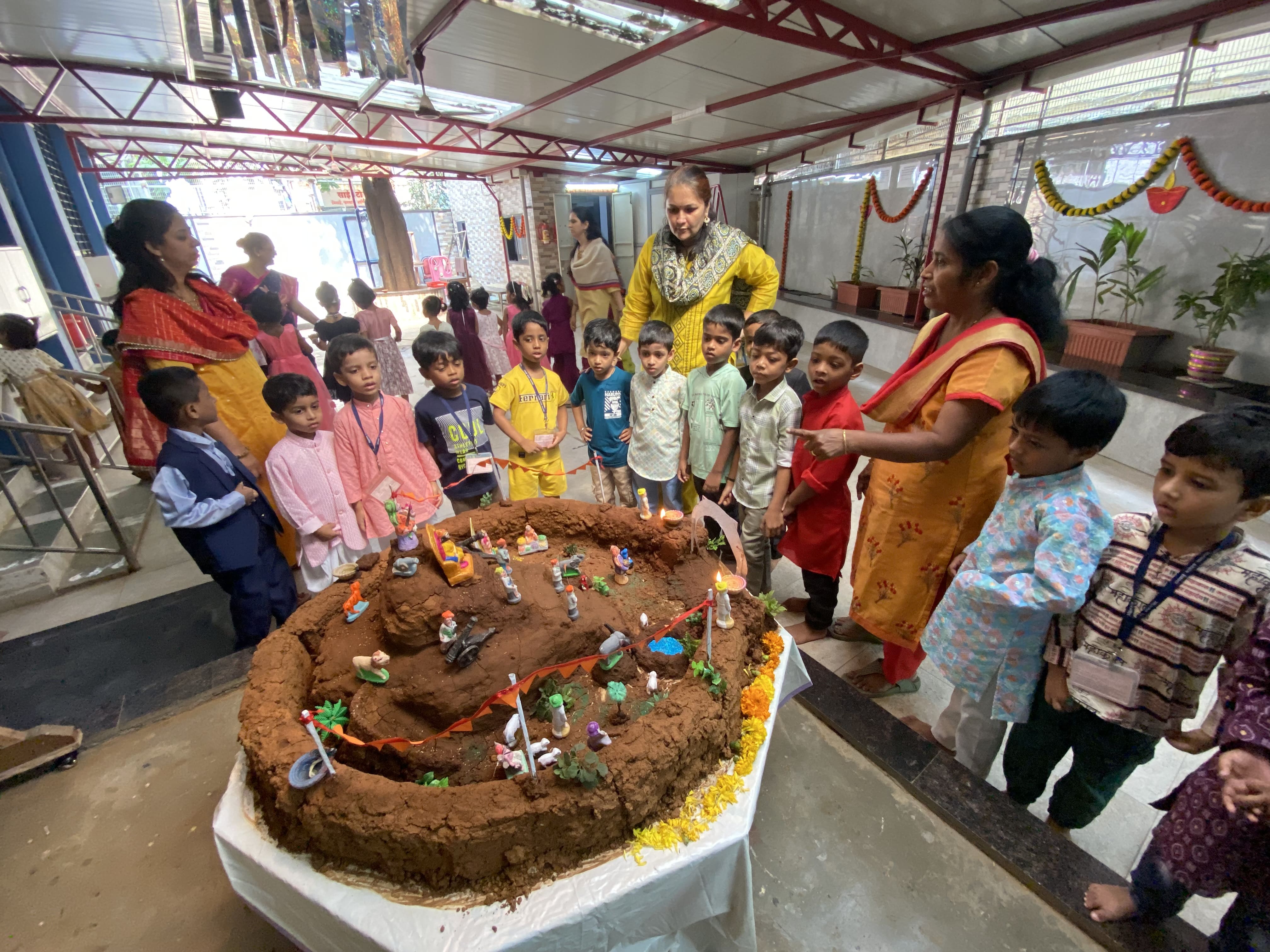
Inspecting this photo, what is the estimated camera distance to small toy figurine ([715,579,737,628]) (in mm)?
1835

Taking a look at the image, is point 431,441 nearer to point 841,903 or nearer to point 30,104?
point 841,903

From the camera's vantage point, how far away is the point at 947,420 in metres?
1.69

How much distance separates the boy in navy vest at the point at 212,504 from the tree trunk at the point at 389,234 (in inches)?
694

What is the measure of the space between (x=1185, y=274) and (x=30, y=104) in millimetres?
14754

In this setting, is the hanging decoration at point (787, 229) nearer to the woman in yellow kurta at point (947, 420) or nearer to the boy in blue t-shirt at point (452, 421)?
the boy in blue t-shirt at point (452, 421)

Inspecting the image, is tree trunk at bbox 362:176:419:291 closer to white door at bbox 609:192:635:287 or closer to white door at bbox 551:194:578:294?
white door at bbox 609:192:635:287

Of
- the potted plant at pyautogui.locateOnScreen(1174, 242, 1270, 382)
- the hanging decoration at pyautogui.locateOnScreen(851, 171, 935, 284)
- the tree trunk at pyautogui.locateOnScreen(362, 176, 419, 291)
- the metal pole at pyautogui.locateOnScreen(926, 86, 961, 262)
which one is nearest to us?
the potted plant at pyautogui.locateOnScreen(1174, 242, 1270, 382)

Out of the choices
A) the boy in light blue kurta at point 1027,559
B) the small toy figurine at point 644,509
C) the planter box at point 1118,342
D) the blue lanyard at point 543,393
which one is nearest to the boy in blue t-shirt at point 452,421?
the blue lanyard at point 543,393

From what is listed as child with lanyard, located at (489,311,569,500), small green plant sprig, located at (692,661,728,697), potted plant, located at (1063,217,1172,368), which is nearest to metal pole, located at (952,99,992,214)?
potted plant, located at (1063,217,1172,368)

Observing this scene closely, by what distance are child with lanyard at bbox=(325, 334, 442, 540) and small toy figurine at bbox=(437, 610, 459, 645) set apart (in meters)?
1.19

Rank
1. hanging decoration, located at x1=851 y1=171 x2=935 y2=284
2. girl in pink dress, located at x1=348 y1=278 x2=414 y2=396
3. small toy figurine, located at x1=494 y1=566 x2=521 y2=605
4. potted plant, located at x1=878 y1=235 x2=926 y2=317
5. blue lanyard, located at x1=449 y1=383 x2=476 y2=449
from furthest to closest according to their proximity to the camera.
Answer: potted plant, located at x1=878 y1=235 x2=926 y2=317 → hanging decoration, located at x1=851 y1=171 x2=935 y2=284 → girl in pink dress, located at x1=348 y1=278 x2=414 y2=396 → blue lanyard, located at x1=449 y1=383 x2=476 y2=449 → small toy figurine, located at x1=494 y1=566 x2=521 y2=605

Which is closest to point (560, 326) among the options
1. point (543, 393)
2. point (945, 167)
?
point (543, 393)

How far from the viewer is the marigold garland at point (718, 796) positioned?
137 centimetres

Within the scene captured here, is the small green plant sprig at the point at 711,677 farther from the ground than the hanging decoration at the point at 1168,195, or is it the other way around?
the hanging decoration at the point at 1168,195
